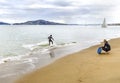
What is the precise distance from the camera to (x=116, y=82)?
956 cm

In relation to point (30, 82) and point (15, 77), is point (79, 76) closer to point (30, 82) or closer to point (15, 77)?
point (30, 82)

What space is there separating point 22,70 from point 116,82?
6.49m

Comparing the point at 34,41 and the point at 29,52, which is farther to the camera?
the point at 34,41

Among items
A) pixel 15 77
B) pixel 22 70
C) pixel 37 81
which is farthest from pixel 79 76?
pixel 22 70

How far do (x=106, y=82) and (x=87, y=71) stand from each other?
237 centimetres

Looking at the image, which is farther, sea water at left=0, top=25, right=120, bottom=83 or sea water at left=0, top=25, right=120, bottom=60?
sea water at left=0, top=25, right=120, bottom=60

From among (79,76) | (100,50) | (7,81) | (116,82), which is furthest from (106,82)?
(100,50)

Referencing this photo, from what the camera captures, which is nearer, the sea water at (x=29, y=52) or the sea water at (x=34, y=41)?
the sea water at (x=29, y=52)

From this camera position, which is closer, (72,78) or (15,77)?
(72,78)

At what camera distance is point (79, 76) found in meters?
11.1

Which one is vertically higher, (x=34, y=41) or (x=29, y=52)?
(x=29, y=52)

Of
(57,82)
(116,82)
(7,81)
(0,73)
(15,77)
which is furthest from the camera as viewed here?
(0,73)

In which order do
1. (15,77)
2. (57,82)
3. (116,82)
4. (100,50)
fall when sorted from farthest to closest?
(100,50), (15,77), (57,82), (116,82)

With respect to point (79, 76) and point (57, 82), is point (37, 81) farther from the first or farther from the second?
point (79, 76)
